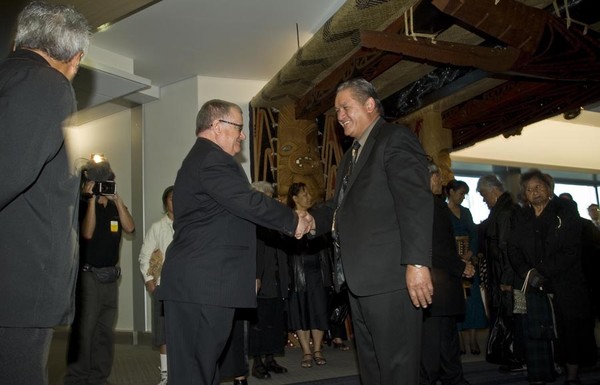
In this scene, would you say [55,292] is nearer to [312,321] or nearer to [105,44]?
[312,321]

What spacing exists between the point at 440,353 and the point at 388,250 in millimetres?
1677

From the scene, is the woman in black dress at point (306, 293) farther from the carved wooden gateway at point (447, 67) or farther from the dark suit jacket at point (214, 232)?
the dark suit jacket at point (214, 232)

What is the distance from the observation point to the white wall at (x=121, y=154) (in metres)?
7.35

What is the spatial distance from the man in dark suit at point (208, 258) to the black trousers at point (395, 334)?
0.56m

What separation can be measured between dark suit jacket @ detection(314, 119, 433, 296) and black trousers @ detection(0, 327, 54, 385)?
1.23 meters

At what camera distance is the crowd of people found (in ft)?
4.94

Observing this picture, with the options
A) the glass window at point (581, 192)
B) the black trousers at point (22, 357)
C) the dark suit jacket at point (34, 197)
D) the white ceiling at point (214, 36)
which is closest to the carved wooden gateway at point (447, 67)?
the white ceiling at point (214, 36)

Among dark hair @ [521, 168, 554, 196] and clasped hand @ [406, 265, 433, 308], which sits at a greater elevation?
dark hair @ [521, 168, 554, 196]

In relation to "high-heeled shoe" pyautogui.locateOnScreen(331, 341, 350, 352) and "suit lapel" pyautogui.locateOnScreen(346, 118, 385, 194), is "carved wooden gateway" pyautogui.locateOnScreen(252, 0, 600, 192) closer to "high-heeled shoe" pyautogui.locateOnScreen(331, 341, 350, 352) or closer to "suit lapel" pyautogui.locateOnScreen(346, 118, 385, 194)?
"suit lapel" pyautogui.locateOnScreen(346, 118, 385, 194)

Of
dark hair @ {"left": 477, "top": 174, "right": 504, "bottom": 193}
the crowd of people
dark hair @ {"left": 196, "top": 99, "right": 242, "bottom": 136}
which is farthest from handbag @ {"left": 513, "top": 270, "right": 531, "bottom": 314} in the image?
dark hair @ {"left": 196, "top": 99, "right": 242, "bottom": 136}

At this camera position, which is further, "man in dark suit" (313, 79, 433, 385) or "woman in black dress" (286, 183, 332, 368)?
"woman in black dress" (286, 183, 332, 368)

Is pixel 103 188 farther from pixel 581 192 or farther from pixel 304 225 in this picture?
pixel 581 192

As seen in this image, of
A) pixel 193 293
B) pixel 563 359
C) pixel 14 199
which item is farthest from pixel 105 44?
pixel 563 359

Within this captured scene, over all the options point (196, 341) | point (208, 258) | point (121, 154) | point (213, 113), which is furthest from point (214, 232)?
point (121, 154)
